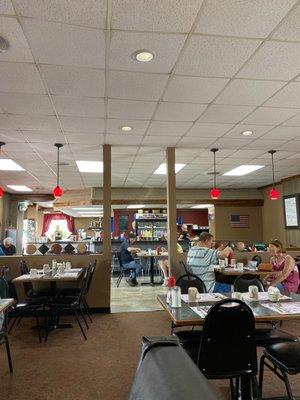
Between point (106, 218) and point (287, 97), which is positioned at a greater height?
point (287, 97)

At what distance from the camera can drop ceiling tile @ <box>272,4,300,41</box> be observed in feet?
8.00

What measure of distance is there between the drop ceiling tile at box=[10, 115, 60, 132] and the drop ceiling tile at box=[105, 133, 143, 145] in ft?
3.11

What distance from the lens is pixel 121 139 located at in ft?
18.6

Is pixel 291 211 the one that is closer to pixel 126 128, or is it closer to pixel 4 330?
pixel 126 128

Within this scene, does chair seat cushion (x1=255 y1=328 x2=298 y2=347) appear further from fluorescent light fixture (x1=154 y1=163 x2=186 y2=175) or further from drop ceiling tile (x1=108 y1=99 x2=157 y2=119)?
fluorescent light fixture (x1=154 y1=163 x2=186 y2=175)

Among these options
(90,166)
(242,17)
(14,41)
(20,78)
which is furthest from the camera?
(90,166)

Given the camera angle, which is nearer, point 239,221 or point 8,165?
point 8,165

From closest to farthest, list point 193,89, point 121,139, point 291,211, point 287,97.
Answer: point 193,89
point 287,97
point 121,139
point 291,211

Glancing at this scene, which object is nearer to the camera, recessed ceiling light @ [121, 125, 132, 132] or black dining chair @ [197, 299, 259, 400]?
black dining chair @ [197, 299, 259, 400]

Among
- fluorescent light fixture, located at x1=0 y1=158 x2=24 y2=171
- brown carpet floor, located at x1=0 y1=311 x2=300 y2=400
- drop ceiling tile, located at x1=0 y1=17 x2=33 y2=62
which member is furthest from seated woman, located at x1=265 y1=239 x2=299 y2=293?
fluorescent light fixture, located at x1=0 y1=158 x2=24 y2=171

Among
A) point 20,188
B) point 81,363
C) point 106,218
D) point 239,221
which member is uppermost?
point 20,188

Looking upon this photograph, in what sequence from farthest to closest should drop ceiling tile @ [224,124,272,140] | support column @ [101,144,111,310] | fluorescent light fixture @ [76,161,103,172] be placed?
fluorescent light fixture @ [76,161,103,172] < support column @ [101,144,111,310] < drop ceiling tile @ [224,124,272,140]

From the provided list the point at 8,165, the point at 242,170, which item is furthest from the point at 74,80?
the point at 242,170

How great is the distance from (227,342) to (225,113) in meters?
3.24
